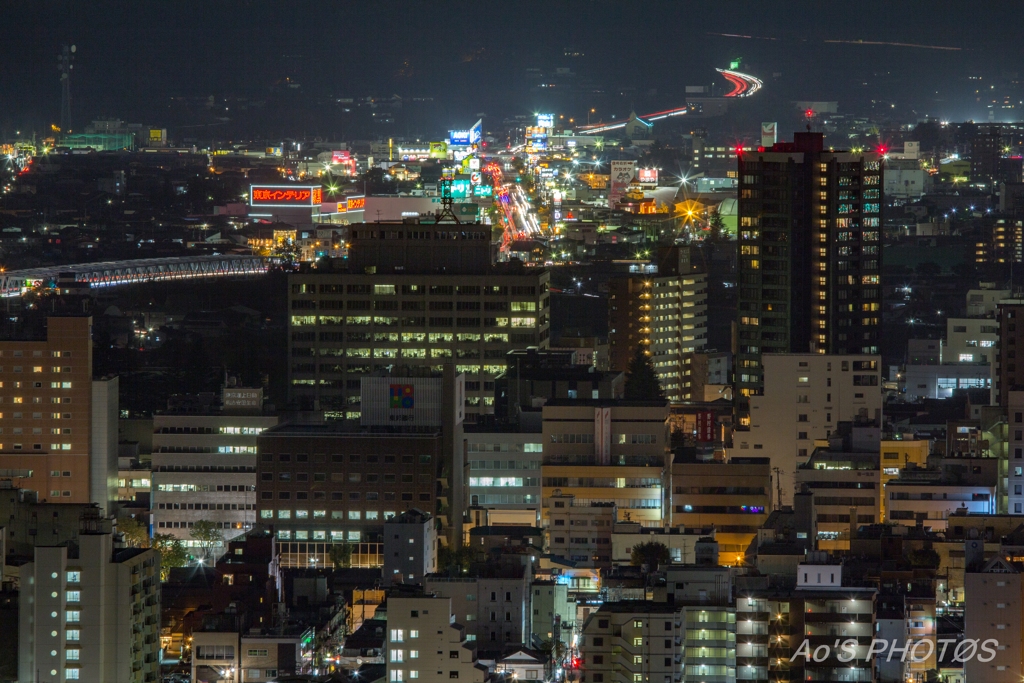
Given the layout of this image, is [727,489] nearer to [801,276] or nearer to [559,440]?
[559,440]

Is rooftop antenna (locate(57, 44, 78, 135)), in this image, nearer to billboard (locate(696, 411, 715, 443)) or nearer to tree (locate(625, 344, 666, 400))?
tree (locate(625, 344, 666, 400))

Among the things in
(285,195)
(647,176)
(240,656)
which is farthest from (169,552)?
(647,176)

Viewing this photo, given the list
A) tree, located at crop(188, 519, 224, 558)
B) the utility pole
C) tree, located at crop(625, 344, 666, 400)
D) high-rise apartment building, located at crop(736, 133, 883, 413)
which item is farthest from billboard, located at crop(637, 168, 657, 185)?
tree, located at crop(188, 519, 224, 558)

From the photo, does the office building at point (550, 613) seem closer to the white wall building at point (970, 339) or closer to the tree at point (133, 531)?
the tree at point (133, 531)

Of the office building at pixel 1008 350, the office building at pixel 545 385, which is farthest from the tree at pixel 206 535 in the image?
the office building at pixel 1008 350

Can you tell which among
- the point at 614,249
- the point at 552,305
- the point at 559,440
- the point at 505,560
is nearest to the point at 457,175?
the point at 614,249
